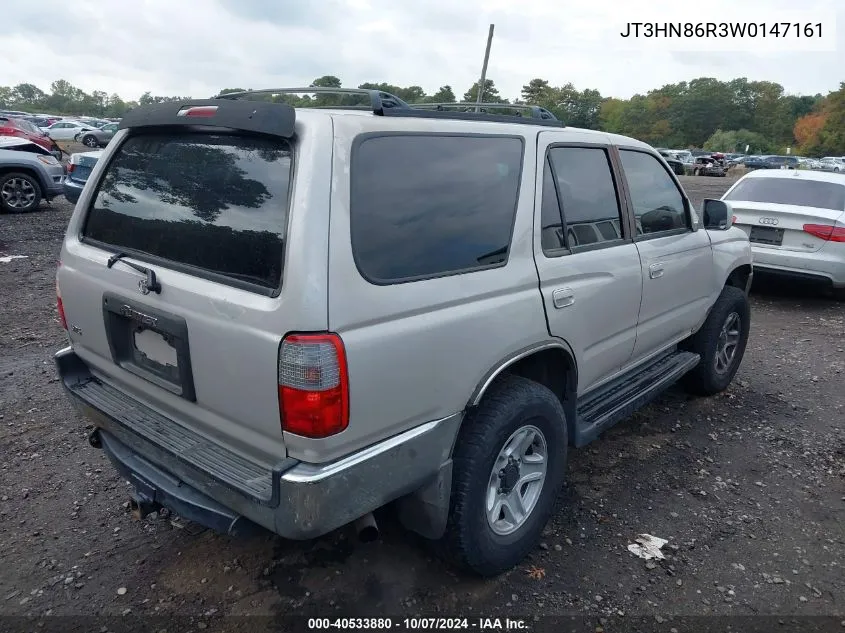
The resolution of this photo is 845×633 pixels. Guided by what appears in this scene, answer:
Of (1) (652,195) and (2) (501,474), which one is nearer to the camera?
(2) (501,474)

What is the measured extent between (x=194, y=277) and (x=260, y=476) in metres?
0.75

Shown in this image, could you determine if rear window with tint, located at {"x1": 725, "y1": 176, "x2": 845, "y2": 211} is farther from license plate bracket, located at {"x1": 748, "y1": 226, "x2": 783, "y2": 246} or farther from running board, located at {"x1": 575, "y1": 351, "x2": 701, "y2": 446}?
running board, located at {"x1": 575, "y1": 351, "x2": 701, "y2": 446}

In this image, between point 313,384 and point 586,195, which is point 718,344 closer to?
point 586,195

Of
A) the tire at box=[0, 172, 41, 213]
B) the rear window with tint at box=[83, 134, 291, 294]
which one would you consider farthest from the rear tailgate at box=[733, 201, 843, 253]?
the tire at box=[0, 172, 41, 213]

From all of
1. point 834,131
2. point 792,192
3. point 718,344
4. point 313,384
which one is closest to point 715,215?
point 718,344

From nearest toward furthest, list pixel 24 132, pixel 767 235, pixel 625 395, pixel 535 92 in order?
pixel 625 395
pixel 767 235
pixel 24 132
pixel 535 92

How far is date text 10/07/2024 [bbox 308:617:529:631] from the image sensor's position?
2.54 meters

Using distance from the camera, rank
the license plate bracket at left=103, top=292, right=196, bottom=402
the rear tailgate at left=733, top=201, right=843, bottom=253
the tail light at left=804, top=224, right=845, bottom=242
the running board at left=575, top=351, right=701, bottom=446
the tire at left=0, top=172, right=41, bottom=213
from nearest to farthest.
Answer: the license plate bracket at left=103, top=292, right=196, bottom=402 < the running board at left=575, top=351, right=701, bottom=446 < the tail light at left=804, top=224, right=845, bottom=242 < the rear tailgate at left=733, top=201, right=843, bottom=253 < the tire at left=0, top=172, right=41, bottom=213

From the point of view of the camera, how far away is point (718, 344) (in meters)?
4.73

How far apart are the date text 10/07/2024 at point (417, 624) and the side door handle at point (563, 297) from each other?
1340 mm

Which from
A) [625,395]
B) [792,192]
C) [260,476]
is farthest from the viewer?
[792,192]

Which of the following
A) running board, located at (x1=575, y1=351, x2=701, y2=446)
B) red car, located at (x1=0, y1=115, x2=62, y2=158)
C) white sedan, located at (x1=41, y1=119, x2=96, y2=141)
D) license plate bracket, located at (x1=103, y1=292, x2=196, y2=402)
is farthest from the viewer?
white sedan, located at (x1=41, y1=119, x2=96, y2=141)

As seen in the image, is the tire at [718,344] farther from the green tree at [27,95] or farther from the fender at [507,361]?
the green tree at [27,95]

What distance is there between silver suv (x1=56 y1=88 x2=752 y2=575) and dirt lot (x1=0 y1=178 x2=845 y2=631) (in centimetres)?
33
